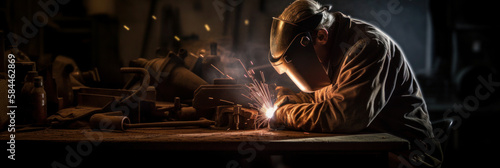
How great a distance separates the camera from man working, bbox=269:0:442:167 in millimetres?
1851

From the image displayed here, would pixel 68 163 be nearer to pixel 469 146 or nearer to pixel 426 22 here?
pixel 426 22

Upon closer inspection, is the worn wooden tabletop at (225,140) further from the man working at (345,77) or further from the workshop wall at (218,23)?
the workshop wall at (218,23)

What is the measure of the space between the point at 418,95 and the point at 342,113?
66cm

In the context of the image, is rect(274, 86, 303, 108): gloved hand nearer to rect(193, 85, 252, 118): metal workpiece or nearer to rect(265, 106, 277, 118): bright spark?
rect(265, 106, 277, 118): bright spark

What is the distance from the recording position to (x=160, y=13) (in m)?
4.46

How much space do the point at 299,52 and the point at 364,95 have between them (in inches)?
15.7

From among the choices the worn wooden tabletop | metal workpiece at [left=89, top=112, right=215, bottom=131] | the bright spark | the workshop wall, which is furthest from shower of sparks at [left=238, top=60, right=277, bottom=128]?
the workshop wall

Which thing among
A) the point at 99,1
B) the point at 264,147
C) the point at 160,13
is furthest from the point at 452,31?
the point at 99,1

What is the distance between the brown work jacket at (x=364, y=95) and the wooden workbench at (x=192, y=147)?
0.09 metres

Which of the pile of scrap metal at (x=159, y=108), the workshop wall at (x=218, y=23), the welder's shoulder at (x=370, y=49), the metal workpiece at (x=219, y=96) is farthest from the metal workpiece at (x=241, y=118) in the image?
the workshop wall at (x=218, y=23)

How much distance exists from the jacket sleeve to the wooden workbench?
64 millimetres

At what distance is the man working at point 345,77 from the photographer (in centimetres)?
185

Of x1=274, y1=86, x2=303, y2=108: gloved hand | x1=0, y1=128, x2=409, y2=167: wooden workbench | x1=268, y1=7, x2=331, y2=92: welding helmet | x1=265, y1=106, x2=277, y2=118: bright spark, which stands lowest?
x1=0, y1=128, x2=409, y2=167: wooden workbench

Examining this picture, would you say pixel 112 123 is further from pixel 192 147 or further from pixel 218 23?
pixel 218 23
